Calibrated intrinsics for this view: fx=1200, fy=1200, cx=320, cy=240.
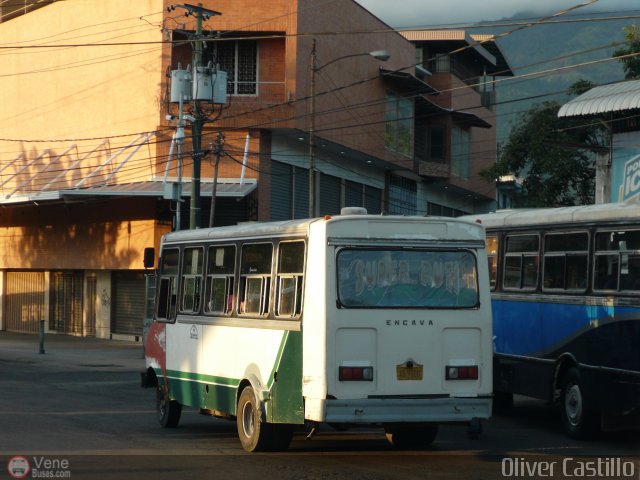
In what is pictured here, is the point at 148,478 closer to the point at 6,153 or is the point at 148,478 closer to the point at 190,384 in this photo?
the point at 190,384

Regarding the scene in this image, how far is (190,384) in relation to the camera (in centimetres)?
1644

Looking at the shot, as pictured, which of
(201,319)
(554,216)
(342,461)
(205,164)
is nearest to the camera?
(342,461)

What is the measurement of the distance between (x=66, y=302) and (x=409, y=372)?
123 ft

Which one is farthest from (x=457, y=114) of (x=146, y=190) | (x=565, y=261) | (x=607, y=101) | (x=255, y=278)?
(x=255, y=278)

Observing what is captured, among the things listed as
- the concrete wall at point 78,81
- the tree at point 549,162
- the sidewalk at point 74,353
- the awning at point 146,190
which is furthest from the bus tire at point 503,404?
the concrete wall at point 78,81

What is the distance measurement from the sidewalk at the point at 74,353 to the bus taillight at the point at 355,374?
722 inches

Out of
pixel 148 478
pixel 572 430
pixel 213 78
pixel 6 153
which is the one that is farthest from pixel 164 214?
pixel 148 478

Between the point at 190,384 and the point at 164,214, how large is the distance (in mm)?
26517

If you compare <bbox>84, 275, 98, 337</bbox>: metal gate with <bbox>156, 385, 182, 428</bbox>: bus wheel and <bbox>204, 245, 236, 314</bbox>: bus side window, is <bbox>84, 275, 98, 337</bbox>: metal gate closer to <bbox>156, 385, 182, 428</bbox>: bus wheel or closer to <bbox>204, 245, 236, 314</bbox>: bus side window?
<bbox>156, 385, 182, 428</bbox>: bus wheel

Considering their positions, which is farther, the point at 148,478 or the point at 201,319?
the point at 201,319

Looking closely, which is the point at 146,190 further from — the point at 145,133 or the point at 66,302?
the point at 66,302

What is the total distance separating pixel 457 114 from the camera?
62.6 m

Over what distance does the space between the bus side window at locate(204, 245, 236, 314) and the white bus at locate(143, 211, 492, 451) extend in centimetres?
46

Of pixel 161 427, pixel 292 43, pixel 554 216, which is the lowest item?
pixel 161 427
